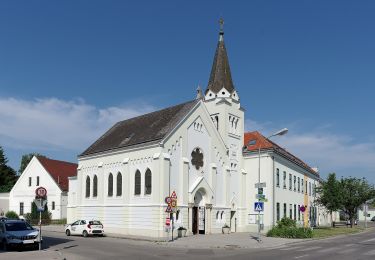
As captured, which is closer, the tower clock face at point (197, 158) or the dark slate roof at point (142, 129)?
the dark slate roof at point (142, 129)

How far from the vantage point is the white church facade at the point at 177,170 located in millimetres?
40031

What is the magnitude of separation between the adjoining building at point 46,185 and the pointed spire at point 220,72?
93.4 feet

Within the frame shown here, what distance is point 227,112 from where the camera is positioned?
160 feet

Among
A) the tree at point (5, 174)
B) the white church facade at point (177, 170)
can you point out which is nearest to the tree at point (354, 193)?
the white church facade at point (177, 170)

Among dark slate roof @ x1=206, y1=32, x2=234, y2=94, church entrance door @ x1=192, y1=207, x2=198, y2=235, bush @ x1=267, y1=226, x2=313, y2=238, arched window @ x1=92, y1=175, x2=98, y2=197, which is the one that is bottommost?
bush @ x1=267, y1=226, x2=313, y2=238

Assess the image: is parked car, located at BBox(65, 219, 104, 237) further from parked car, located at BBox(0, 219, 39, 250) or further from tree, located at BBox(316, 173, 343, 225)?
tree, located at BBox(316, 173, 343, 225)

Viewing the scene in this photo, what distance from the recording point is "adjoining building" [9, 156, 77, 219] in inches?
2554

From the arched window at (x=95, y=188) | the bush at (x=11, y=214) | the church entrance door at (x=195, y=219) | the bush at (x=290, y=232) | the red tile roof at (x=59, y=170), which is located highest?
the red tile roof at (x=59, y=170)

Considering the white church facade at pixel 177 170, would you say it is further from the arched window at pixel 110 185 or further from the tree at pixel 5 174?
the tree at pixel 5 174

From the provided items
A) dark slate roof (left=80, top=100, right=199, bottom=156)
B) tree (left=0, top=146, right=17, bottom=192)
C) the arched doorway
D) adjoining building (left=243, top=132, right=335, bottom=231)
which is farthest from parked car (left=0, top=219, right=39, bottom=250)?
tree (left=0, top=146, right=17, bottom=192)

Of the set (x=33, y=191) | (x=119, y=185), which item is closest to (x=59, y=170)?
(x=33, y=191)

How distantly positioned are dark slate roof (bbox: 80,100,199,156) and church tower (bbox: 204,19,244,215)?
5.26 metres

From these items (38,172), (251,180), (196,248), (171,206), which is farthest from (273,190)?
(38,172)

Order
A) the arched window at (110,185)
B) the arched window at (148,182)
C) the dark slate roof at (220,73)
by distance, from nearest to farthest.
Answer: the arched window at (148,182), the arched window at (110,185), the dark slate roof at (220,73)
